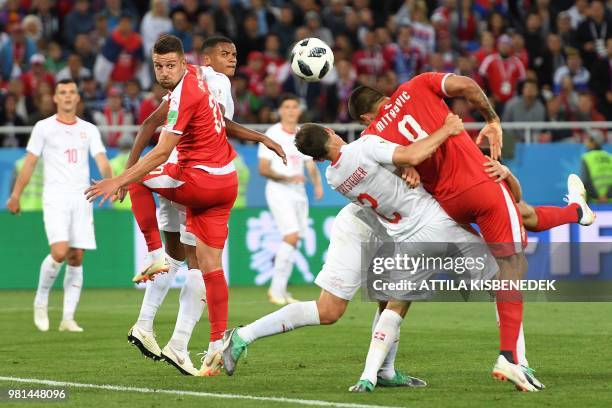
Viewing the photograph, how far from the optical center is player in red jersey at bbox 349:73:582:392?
8.75 metres

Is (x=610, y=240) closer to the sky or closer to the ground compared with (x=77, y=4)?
closer to the ground

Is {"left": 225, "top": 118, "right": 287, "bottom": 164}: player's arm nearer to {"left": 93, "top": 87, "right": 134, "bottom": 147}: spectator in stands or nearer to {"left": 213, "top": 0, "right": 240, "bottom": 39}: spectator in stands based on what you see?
{"left": 93, "top": 87, "right": 134, "bottom": 147}: spectator in stands

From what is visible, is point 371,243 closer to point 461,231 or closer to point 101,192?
→ point 461,231

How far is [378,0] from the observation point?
24.5m

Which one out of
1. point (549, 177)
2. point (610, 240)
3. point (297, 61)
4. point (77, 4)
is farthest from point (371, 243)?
point (77, 4)

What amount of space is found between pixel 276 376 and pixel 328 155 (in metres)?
1.86

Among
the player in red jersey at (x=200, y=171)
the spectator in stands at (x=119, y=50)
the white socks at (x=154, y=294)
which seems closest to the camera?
the player in red jersey at (x=200, y=171)

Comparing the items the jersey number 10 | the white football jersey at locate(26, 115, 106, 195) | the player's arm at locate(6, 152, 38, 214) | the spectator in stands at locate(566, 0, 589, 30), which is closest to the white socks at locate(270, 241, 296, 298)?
the white football jersey at locate(26, 115, 106, 195)

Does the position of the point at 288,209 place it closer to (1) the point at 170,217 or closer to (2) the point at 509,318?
(1) the point at 170,217

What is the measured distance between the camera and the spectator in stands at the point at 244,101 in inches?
807

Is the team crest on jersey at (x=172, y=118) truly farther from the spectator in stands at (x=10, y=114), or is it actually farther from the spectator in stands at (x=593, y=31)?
the spectator in stands at (x=593, y=31)

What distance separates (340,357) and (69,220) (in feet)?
13.9

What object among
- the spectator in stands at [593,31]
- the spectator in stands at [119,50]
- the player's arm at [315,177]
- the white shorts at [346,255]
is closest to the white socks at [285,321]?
the white shorts at [346,255]

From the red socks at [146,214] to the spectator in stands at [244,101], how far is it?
10295 mm
